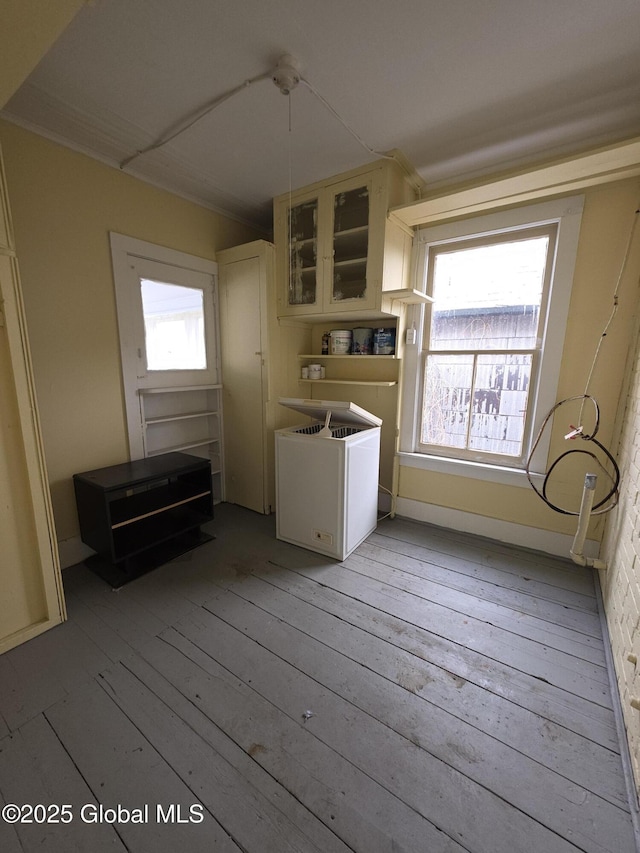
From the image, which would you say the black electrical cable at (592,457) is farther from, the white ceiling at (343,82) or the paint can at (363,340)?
the white ceiling at (343,82)

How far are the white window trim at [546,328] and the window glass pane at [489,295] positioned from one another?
4.5 inches

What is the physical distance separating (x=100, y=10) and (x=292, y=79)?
2.48 feet

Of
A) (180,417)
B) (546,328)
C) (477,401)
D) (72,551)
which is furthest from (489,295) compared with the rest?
(72,551)

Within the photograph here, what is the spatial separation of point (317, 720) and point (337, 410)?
62.1 inches

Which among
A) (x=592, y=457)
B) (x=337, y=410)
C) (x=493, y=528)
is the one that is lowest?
(x=493, y=528)

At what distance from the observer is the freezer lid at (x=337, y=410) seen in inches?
88.0

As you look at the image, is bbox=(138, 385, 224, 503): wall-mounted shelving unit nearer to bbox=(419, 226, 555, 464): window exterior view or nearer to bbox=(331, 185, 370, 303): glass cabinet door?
bbox=(331, 185, 370, 303): glass cabinet door

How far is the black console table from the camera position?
210cm

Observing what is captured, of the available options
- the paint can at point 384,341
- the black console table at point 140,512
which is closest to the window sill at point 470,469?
the paint can at point 384,341

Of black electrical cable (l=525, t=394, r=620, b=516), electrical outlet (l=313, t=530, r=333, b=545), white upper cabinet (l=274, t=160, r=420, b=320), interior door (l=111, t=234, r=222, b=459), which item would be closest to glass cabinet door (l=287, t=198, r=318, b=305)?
white upper cabinet (l=274, t=160, r=420, b=320)

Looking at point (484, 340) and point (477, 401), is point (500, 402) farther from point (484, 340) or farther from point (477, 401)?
point (484, 340)

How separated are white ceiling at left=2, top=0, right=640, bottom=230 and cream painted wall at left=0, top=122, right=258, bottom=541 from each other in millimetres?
171

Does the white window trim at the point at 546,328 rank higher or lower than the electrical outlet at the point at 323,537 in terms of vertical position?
higher

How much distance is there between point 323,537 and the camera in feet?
7.97
